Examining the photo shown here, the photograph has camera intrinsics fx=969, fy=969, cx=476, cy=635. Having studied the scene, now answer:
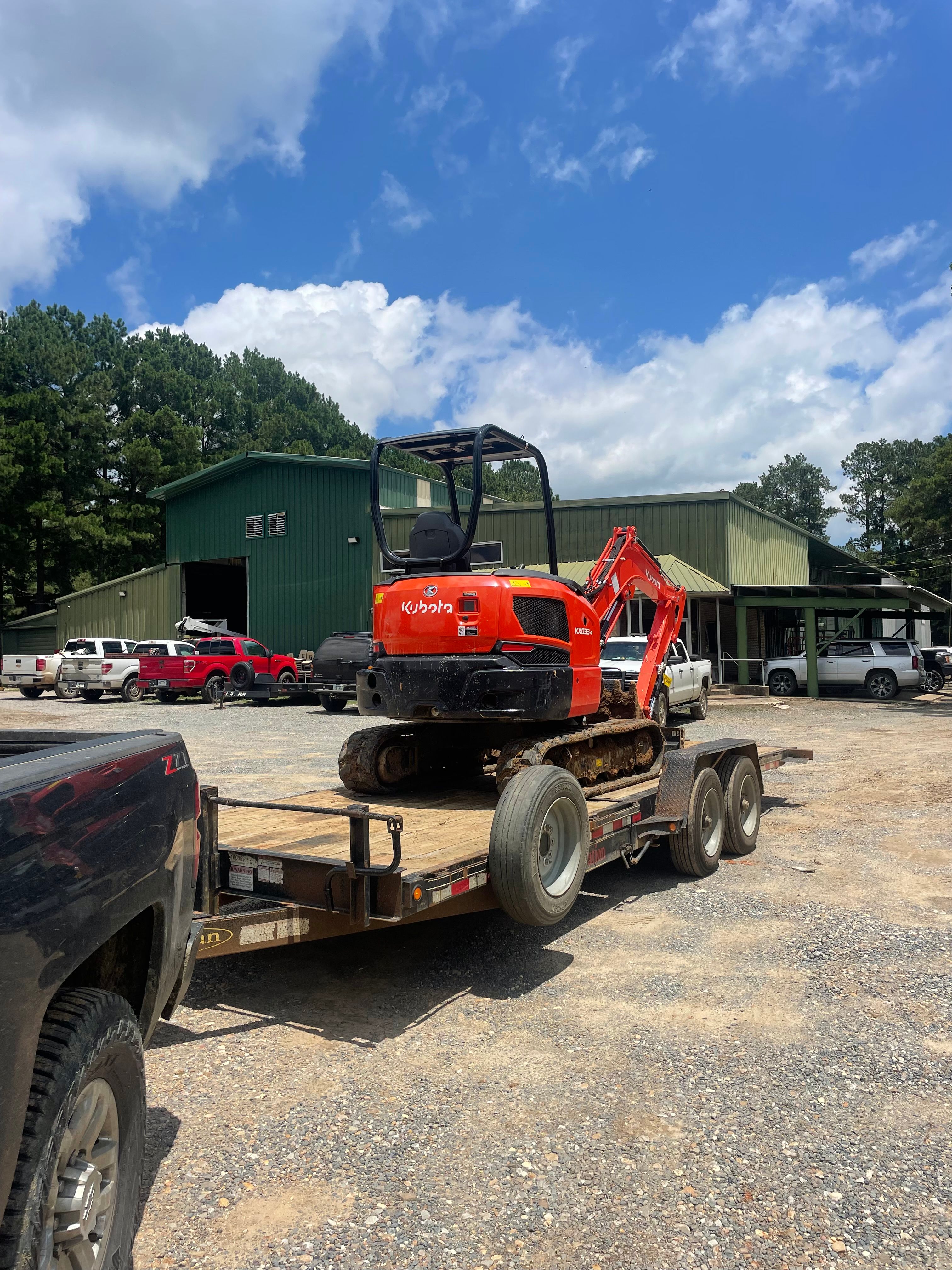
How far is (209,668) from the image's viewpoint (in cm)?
2700

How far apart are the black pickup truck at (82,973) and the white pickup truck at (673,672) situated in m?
14.9

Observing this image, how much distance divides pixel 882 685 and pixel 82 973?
1092 inches

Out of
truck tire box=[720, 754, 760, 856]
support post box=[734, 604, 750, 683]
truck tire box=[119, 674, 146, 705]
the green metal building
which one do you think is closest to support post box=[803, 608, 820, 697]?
the green metal building

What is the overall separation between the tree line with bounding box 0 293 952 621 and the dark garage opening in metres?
10.8

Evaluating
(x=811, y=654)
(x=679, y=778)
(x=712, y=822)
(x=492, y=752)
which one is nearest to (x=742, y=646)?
(x=811, y=654)

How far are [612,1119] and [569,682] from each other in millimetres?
3485

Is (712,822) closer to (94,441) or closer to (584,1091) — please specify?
(584,1091)

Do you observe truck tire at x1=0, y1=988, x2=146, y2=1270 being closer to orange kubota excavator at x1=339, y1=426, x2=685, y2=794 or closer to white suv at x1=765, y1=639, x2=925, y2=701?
orange kubota excavator at x1=339, y1=426, x2=685, y2=794

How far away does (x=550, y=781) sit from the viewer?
5.73 m

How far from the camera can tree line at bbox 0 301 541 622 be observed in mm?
47375

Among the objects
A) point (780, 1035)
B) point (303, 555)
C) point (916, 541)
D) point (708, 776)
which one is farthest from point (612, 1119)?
point (916, 541)

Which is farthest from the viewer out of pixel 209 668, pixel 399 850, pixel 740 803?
pixel 209 668

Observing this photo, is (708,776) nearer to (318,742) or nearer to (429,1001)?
(429,1001)

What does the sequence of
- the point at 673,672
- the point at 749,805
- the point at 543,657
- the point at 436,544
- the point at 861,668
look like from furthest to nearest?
the point at 861,668 → the point at 673,672 → the point at 749,805 → the point at 436,544 → the point at 543,657
